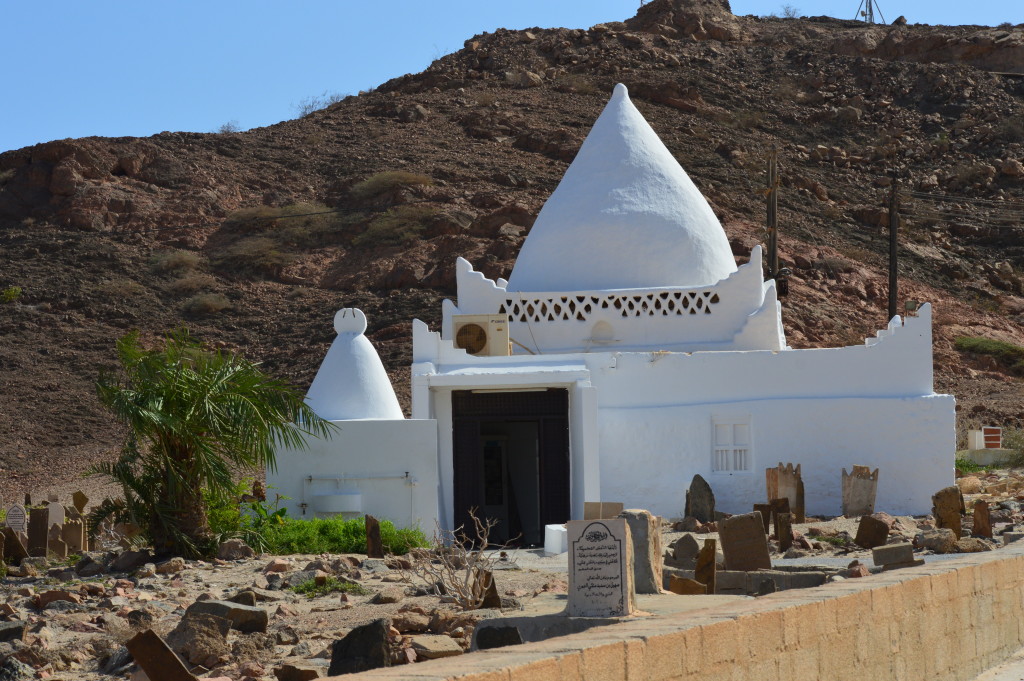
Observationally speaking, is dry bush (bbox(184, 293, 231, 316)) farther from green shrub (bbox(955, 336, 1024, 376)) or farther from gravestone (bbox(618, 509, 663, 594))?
gravestone (bbox(618, 509, 663, 594))

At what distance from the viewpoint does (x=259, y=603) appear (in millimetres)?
10195

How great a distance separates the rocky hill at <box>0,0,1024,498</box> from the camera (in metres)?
36.2

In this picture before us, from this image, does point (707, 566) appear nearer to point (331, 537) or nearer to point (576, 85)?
point (331, 537)

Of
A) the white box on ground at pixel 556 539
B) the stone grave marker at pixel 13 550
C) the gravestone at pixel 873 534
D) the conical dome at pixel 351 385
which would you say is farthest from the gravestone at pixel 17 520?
the gravestone at pixel 873 534

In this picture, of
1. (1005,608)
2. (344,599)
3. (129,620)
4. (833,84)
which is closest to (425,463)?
(344,599)

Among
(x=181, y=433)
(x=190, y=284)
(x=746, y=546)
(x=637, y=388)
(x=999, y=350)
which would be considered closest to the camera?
(x=746, y=546)

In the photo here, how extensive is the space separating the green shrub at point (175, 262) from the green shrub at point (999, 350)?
73.2ft

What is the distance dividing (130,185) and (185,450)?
3211 cm

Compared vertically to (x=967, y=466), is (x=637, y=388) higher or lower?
higher

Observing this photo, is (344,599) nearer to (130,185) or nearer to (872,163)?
(130,185)

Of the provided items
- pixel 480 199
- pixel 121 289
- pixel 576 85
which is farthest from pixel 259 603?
pixel 576 85

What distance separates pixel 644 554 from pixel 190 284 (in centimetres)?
3293

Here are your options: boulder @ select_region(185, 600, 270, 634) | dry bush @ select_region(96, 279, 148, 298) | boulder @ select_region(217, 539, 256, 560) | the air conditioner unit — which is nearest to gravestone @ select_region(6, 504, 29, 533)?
boulder @ select_region(217, 539, 256, 560)

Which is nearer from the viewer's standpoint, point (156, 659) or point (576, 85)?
point (156, 659)
